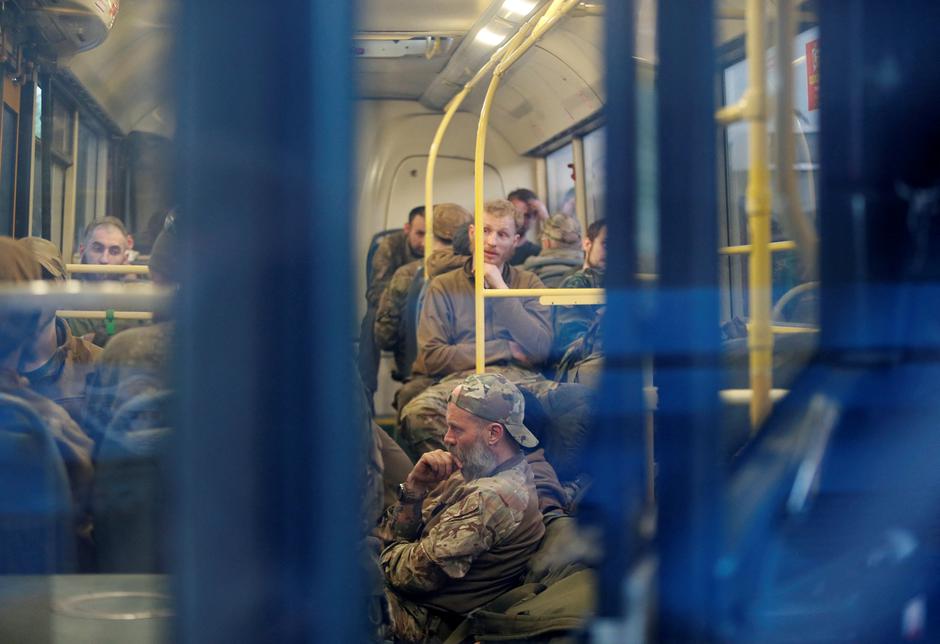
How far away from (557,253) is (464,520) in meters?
1.46

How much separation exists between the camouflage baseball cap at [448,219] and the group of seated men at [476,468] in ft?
1.69

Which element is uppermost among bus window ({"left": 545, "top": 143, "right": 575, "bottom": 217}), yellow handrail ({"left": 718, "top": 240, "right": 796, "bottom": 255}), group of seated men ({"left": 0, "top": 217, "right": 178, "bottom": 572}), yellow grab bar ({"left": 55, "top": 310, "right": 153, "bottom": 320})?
bus window ({"left": 545, "top": 143, "right": 575, "bottom": 217})

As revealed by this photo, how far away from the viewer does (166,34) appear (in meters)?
1.13

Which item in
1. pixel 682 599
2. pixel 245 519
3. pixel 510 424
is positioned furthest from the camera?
pixel 510 424

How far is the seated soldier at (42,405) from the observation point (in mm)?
1357

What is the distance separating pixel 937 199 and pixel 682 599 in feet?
2.19

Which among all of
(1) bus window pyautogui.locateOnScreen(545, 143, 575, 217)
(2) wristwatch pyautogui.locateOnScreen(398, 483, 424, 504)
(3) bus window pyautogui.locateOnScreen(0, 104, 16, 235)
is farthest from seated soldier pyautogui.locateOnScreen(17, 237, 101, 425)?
(1) bus window pyautogui.locateOnScreen(545, 143, 575, 217)

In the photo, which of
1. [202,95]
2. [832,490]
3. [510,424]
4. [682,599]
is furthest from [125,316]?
[510,424]

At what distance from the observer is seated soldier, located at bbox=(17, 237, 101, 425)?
1400 millimetres

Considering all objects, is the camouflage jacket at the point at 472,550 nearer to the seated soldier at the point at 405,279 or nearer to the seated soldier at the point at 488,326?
the seated soldier at the point at 488,326

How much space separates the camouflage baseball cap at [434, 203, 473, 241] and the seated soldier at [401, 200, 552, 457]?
0.29m

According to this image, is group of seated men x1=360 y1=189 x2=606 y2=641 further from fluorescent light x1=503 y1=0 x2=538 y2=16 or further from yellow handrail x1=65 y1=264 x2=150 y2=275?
yellow handrail x1=65 y1=264 x2=150 y2=275

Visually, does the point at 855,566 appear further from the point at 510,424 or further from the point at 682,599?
the point at 510,424

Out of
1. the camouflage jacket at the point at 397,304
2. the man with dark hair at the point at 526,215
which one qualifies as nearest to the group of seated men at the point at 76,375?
the camouflage jacket at the point at 397,304
